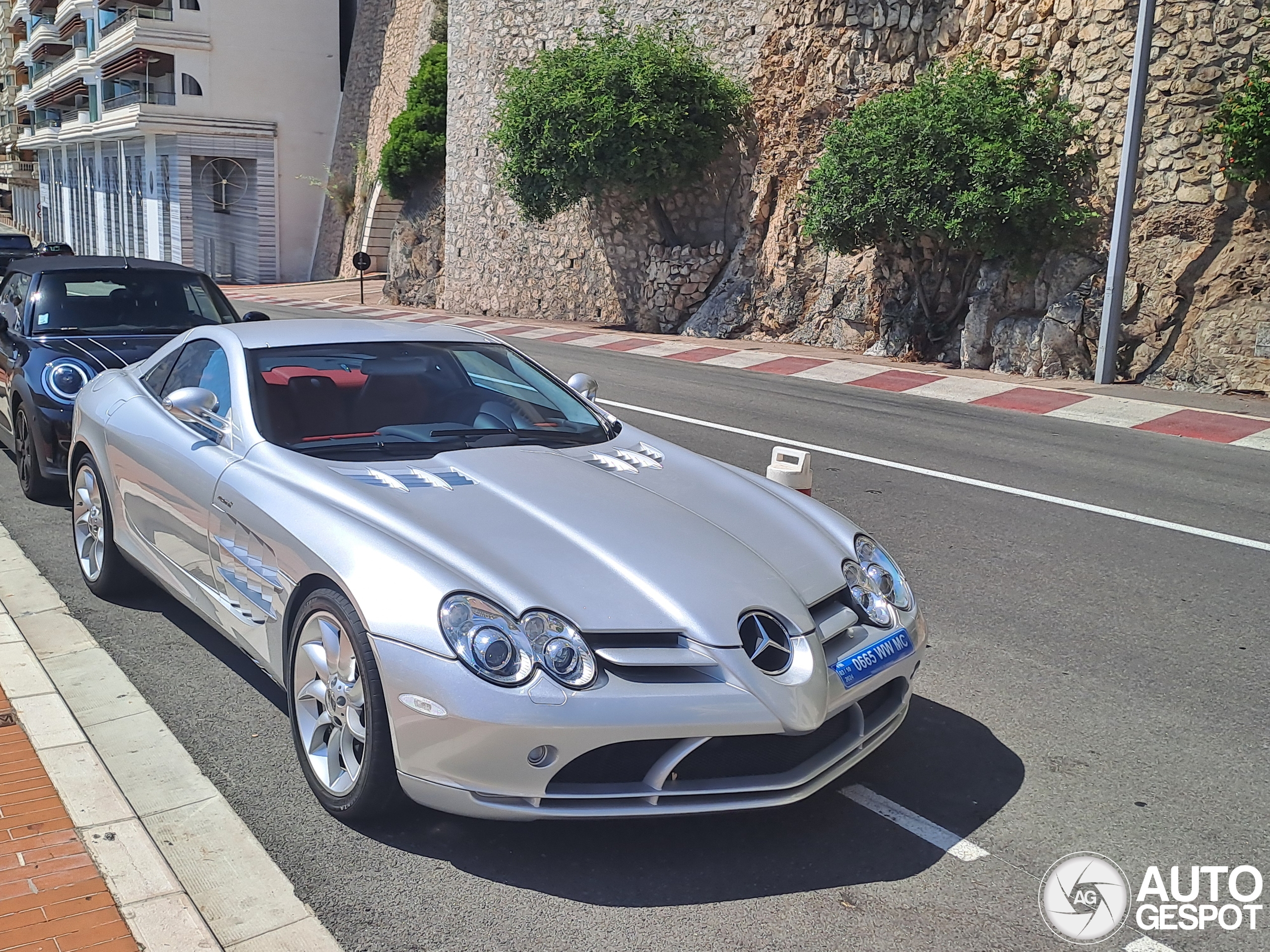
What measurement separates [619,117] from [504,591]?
63.7 ft

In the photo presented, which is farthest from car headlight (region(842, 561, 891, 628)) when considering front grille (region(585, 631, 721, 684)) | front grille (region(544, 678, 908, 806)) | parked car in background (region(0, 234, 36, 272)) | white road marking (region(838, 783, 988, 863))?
parked car in background (region(0, 234, 36, 272))

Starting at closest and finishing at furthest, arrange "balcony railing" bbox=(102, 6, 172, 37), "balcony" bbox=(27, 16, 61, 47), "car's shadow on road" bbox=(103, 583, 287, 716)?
"car's shadow on road" bbox=(103, 583, 287, 716) < "balcony railing" bbox=(102, 6, 172, 37) < "balcony" bbox=(27, 16, 61, 47)

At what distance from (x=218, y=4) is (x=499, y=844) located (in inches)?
1852

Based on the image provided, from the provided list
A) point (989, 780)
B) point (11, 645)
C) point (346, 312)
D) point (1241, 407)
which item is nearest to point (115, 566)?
point (11, 645)

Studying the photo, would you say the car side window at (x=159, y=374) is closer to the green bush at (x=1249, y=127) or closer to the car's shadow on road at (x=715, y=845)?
the car's shadow on road at (x=715, y=845)

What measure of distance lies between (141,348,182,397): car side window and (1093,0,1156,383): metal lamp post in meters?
12.2

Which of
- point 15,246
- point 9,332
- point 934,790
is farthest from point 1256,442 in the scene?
point 15,246

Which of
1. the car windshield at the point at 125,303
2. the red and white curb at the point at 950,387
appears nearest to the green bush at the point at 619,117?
the red and white curb at the point at 950,387

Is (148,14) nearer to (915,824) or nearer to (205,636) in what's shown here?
(205,636)

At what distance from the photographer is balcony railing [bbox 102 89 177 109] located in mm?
44375

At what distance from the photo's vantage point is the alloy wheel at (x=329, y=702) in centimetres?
353

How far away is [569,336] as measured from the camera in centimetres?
2225

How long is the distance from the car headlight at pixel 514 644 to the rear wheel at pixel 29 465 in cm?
527

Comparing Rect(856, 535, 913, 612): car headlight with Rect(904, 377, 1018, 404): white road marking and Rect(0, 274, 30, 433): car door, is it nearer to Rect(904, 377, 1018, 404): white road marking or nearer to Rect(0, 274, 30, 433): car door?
Rect(0, 274, 30, 433): car door
